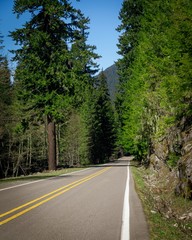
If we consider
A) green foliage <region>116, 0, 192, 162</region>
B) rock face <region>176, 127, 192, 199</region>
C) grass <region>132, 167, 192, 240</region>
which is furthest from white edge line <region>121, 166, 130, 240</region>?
green foliage <region>116, 0, 192, 162</region>

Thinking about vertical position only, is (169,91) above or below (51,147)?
above

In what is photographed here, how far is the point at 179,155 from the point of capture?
13.9 metres

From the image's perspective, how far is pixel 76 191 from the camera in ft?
35.8

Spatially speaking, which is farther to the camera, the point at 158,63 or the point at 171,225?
the point at 158,63

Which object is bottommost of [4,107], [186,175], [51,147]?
[186,175]

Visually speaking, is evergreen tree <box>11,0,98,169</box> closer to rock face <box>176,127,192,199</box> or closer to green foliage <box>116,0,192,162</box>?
green foliage <box>116,0,192,162</box>

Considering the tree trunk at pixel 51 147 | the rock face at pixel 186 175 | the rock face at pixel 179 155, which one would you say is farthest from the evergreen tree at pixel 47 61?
the rock face at pixel 186 175

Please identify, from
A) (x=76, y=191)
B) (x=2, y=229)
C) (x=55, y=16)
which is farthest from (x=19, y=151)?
(x=2, y=229)

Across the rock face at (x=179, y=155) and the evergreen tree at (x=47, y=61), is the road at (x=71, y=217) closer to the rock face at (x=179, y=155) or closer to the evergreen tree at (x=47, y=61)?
the rock face at (x=179, y=155)

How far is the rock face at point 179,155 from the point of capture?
33.6ft

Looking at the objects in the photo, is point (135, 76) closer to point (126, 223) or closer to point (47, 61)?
point (47, 61)

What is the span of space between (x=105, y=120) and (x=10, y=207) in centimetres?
5572

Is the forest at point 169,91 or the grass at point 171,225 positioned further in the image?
the forest at point 169,91

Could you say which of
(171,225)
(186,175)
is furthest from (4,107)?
(171,225)
